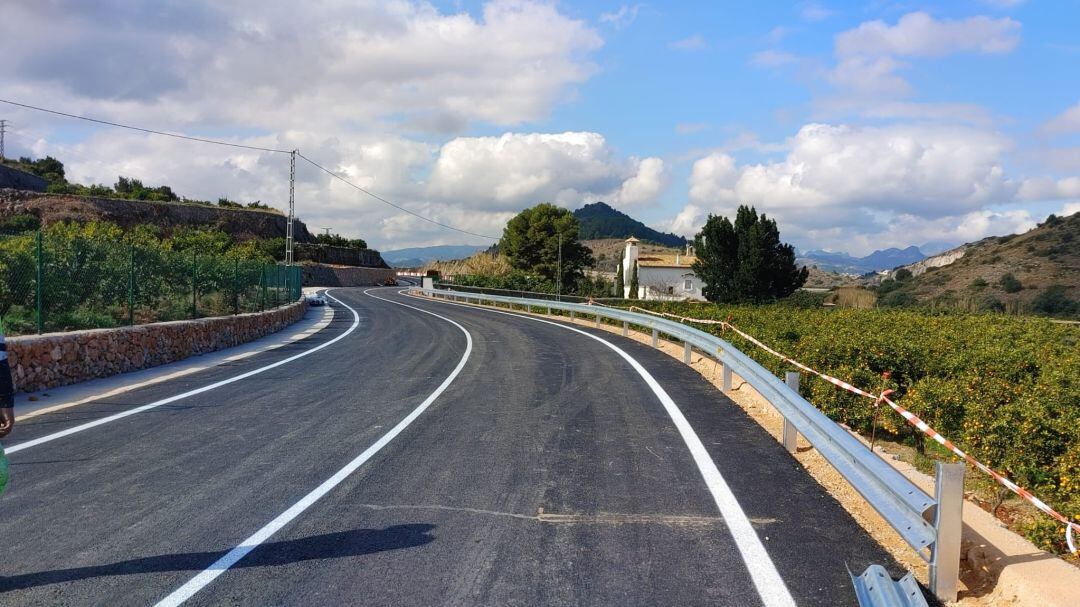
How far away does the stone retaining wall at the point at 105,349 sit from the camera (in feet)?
35.0

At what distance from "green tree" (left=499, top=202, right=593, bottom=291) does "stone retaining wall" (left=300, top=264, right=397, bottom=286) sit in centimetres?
2567

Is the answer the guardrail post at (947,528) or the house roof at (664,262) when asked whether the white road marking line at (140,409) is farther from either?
the house roof at (664,262)

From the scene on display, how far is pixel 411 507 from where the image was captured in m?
5.52

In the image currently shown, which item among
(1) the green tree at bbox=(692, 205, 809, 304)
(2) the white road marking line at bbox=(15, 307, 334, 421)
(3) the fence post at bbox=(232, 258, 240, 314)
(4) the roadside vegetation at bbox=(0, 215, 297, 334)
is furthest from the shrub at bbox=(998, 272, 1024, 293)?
(4) the roadside vegetation at bbox=(0, 215, 297, 334)

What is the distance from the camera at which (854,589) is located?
13.5 feet

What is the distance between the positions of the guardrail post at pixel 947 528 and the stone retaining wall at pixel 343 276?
87.6 metres

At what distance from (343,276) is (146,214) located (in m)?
23.8

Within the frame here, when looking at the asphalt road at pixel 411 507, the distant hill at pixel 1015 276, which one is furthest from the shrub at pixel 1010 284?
the asphalt road at pixel 411 507

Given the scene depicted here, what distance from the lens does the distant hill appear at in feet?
162

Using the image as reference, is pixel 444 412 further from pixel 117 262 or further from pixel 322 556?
pixel 117 262

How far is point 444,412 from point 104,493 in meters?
4.23

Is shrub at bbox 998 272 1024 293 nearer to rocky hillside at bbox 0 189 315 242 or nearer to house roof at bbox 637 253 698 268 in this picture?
house roof at bbox 637 253 698 268

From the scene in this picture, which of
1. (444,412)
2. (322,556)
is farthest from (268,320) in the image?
(322,556)

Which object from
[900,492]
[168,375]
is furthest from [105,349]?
[900,492]
